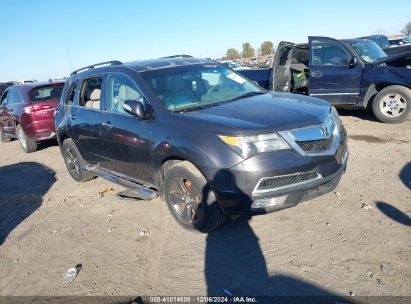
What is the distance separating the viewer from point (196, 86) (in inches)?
177

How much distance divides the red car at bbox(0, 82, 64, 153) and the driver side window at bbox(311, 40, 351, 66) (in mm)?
6071

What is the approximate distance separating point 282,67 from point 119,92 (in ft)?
17.5

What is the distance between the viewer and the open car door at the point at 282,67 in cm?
875

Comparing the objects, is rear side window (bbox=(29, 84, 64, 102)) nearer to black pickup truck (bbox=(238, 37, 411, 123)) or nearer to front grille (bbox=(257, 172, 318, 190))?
black pickup truck (bbox=(238, 37, 411, 123))

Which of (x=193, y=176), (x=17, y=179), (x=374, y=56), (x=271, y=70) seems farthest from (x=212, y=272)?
(x=374, y=56)

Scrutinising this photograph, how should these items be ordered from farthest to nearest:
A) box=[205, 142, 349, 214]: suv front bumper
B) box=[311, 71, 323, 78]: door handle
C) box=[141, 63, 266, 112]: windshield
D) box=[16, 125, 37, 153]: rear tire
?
box=[16, 125, 37, 153]: rear tire
box=[311, 71, 323, 78]: door handle
box=[141, 63, 266, 112]: windshield
box=[205, 142, 349, 214]: suv front bumper

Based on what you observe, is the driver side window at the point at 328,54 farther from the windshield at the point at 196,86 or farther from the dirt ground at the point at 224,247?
the windshield at the point at 196,86

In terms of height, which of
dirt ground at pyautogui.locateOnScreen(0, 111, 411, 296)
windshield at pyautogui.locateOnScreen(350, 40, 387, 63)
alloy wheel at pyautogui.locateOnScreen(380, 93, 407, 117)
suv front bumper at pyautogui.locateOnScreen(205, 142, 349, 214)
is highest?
windshield at pyautogui.locateOnScreen(350, 40, 387, 63)

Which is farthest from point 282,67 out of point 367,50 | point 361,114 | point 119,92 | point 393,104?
point 119,92

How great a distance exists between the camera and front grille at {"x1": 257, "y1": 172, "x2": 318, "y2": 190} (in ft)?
10.9

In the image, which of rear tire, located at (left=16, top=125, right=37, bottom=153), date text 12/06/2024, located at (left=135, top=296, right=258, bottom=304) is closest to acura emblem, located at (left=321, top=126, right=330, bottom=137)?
date text 12/06/2024, located at (left=135, top=296, right=258, bottom=304)

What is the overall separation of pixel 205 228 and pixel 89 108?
2626 mm

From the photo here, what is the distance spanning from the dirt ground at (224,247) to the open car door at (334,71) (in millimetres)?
2873

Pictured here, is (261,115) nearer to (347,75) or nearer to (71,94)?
(71,94)
